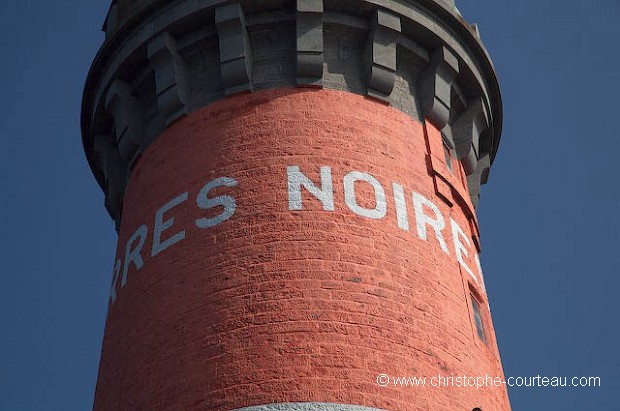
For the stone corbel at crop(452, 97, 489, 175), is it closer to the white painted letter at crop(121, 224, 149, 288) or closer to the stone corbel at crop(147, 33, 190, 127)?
the stone corbel at crop(147, 33, 190, 127)

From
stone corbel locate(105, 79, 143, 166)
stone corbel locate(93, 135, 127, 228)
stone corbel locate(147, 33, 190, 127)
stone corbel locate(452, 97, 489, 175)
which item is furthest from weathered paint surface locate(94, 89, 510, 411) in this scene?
stone corbel locate(93, 135, 127, 228)

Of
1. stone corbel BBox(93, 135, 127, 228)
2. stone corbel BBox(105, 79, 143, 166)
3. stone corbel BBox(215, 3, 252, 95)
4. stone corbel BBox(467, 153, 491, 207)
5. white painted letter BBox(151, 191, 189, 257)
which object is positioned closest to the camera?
white painted letter BBox(151, 191, 189, 257)

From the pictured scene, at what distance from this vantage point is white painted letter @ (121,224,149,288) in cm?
1557

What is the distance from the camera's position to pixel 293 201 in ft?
47.8

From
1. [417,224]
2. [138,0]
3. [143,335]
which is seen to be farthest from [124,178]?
[417,224]

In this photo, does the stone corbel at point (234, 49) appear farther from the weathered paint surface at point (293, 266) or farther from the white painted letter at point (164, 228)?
the white painted letter at point (164, 228)

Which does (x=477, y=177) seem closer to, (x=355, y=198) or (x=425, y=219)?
(x=425, y=219)

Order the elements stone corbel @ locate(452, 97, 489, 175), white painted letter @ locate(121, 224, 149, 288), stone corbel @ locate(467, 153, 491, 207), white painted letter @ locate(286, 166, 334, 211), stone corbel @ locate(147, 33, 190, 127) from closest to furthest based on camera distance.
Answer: white painted letter @ locate(286, 166, 334, 211) < white painted letter @ locate(121, 224, 149, 288) < stone corbel @ locate(147, 33, 190, 127) < stone corbel @ locate(452, 97, 489, 175) < stone corbel @ locate(467, 153, 491, 207)

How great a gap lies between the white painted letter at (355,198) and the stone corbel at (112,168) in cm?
494

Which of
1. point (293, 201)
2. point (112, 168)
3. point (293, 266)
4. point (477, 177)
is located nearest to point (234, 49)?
point (293, 201)

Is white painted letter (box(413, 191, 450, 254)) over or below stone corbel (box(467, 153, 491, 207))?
below

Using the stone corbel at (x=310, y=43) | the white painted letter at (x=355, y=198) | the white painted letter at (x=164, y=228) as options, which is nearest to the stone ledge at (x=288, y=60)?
the stone corbel at (x=310, y=43)

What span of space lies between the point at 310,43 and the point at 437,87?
2.23 meters

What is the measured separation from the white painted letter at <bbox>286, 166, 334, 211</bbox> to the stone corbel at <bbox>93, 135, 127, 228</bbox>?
4391 mm
